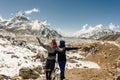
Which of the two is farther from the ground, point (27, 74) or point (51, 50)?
point (51, 50)

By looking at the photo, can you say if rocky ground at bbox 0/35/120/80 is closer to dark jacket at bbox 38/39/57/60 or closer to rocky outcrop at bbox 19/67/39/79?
rocky outcrop at bbox 19/67/39/79

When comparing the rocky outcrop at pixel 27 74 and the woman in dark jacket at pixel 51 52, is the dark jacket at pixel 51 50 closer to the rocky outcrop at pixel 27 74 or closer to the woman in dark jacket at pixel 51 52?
the woman in dark jacket at pixel 51 52

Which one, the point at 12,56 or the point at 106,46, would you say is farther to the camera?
the point at 106,46

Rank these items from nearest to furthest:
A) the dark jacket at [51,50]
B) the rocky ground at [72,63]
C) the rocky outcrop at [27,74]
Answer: the dark jacket at [51,50] < the rocky outcrop at [27,74] < the rocky ground at [72,63]

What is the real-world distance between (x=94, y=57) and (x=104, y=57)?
11.7 ft

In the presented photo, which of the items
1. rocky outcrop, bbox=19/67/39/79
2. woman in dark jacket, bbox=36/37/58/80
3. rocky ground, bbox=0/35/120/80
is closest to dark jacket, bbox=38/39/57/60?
woman in dark jacket, bbox=36/37/58/80

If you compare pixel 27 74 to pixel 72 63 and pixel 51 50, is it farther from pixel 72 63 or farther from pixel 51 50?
pixel 72 63

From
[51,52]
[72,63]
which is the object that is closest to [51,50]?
[51,52]

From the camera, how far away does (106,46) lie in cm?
5338

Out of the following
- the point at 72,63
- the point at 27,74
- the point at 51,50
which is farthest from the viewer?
the point at 72,63

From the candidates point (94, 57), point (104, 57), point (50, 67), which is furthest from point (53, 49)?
point (94, 57)

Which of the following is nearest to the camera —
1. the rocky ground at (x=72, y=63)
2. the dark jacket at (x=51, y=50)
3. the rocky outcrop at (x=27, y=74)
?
the dark jacket at (x=51, y=50)

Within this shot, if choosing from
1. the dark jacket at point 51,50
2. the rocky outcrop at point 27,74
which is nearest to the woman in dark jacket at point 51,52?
the dark jacket at point 51,50

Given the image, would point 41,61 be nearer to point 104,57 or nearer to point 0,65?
point 0,65
